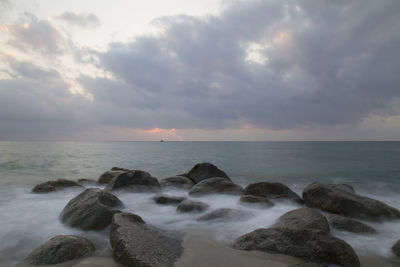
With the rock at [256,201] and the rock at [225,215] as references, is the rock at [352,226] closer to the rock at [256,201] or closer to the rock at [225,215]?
the rock at [256,201]

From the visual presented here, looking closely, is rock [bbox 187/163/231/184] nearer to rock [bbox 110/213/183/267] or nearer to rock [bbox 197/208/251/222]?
rock [bbox 197/208/251/222]

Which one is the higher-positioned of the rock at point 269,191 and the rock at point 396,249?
the rock at point 269,191

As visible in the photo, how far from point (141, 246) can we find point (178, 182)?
262 inches

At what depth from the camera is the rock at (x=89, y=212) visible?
4980 millimetres

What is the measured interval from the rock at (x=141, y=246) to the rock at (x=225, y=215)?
1363mm

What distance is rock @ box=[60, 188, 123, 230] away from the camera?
4.98 m

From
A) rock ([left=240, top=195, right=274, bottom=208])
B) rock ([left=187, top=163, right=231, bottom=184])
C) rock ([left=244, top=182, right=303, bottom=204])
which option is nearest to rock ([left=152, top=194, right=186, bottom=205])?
rock ([left=240, top=195, right=274, bottom=208])

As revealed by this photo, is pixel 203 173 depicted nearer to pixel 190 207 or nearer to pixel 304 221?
pixel 190 207

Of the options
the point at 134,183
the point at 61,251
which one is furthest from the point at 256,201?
the point at 61,251

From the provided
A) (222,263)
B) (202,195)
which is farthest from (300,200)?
(222,263)

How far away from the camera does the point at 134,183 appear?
347 inches

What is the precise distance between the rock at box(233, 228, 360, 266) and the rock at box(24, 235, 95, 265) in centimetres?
255

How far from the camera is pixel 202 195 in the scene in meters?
8.17

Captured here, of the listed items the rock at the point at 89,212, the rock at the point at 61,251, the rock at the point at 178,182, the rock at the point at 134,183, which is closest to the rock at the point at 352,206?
the rock at the point at 178,182
